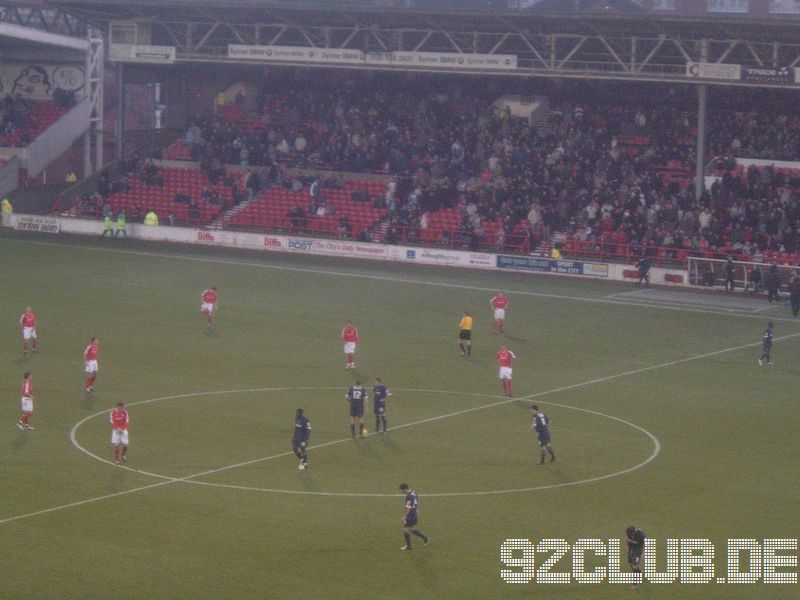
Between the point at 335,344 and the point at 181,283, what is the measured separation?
48.2ft

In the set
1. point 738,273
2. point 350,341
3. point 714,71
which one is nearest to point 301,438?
point 350,341

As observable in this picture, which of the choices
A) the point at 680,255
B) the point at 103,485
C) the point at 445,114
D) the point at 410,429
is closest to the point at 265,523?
the point at 103,485

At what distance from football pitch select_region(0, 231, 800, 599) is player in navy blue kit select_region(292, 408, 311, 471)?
56 centimetres

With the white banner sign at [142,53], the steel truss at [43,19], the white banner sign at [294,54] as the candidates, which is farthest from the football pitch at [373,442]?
the steel truss at [43,19]

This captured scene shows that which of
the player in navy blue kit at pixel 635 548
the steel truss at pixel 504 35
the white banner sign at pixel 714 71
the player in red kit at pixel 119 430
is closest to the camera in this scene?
the player in navy blue kit at pixel 635 548

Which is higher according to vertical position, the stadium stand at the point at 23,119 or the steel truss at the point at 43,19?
the steel truss at the point at 43,19

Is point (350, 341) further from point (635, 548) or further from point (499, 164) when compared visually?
point (499, 164)

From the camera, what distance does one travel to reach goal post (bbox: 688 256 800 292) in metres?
59.1

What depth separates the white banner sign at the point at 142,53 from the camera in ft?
250

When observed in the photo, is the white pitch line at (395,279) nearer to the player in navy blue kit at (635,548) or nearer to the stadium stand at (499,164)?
the stadium stand at (499,164)

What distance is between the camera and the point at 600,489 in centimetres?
2950

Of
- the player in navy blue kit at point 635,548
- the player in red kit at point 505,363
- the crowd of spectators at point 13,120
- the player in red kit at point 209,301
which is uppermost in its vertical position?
the crowd of spectators at point 13,120

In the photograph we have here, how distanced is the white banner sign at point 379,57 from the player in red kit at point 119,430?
43.3 meters

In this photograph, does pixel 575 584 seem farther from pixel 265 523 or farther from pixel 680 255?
pixel 680 255
